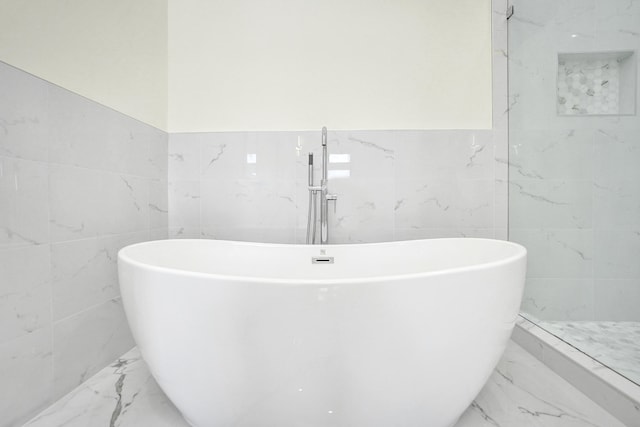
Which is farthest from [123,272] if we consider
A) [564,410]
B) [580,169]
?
[580,169]

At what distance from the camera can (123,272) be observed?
0.86 m

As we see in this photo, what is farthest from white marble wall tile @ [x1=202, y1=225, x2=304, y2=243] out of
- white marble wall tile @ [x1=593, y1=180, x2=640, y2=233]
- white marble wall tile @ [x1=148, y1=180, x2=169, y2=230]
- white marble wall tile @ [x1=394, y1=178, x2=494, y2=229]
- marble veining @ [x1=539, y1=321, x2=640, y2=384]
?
white marble wall tile @ [x1=593, y1=180, x2=640, y2=233]

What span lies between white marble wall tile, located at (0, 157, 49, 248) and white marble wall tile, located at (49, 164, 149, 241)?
0.11 ft

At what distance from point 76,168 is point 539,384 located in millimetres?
2043

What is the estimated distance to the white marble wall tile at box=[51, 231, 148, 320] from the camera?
1.06 metres

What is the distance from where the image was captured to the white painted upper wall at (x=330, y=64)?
1.71m

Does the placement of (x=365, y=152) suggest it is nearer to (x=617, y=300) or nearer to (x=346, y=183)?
(x=346, y=183)

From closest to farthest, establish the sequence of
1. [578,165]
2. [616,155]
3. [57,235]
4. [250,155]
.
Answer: [57,235] → [616,155] → [578,165] → [250,155]

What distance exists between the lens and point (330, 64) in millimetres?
1723

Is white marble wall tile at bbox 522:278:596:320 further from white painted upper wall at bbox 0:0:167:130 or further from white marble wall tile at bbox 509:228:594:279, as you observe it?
white painted upper wall at bbox 0:0:167:130

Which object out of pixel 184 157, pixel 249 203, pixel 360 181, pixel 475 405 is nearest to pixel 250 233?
pixel 249 203

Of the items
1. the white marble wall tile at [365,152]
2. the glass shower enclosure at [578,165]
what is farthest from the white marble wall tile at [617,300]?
the white marble wall tile at [365,152]

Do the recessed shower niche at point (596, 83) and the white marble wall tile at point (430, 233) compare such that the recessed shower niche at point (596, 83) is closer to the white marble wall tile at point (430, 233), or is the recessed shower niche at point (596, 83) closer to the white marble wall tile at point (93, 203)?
the white marble wall tile at point (430, 233)

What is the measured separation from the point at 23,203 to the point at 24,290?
289 mm
